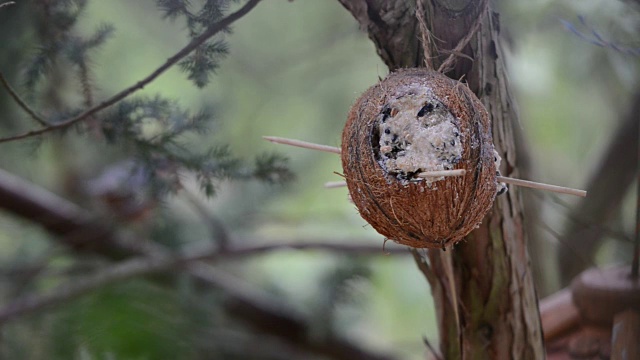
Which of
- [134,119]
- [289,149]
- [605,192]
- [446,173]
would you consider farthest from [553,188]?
[289,149]

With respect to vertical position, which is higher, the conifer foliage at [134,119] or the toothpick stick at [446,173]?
the conifer foliage at [134,119]

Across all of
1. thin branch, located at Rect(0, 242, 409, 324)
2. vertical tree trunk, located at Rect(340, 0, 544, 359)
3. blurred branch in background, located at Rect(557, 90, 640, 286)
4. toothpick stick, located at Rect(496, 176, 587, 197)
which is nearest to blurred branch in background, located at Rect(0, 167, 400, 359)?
thin branch, located at Rect(0, 242, 409, 324)

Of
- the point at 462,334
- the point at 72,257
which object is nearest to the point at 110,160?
the point at 72,257

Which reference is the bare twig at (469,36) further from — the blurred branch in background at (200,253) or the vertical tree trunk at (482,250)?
the blurred branch in background at (200,253)

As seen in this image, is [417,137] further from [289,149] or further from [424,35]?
[289,149]

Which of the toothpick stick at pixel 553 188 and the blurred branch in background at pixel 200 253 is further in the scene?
the blurred branch in background at pixel 200 253

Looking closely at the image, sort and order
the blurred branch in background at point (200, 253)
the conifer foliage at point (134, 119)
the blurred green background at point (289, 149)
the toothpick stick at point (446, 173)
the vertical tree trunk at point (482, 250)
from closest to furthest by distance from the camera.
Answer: the toothpick stick at point (446, 173), the vertical tree trunk at point (482, 250), the conifer foliage at point (134, 119), the blurred green background at point (289, 149), the blurred branch in background at point (200, 253)

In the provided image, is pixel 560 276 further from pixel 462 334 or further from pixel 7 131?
pixel 7 131

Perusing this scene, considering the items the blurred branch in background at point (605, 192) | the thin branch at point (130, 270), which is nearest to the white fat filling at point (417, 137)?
the thin branch at point (130, 270)
